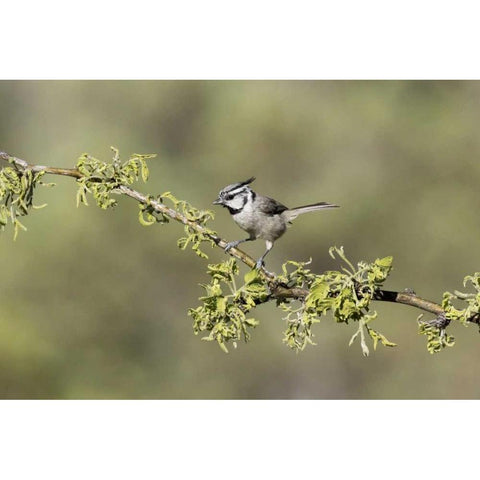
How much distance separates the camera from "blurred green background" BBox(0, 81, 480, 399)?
10.7ft

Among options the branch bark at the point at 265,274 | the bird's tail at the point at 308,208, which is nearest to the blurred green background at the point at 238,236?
the bird's tail at the point at 308,208

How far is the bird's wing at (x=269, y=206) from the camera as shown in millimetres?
1950

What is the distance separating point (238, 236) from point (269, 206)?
1.14m

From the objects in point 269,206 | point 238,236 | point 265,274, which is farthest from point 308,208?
point 238,236

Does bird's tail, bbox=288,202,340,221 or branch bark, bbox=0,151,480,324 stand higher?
bird's tail, bbox=288,202,340,221

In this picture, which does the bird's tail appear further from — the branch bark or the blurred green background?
the blurred green background

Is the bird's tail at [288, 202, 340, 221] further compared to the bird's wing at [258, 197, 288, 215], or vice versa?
the bird's wing at [258, 197, 288, 215]

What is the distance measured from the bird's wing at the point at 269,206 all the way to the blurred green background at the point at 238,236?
114cm

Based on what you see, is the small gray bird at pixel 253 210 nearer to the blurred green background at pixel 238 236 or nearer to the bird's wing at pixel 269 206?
the bird's wing at pixel 269 206

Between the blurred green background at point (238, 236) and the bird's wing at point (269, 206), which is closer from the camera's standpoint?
the bird's wing at point (269, 206)

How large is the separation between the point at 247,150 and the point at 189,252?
1.91 feet

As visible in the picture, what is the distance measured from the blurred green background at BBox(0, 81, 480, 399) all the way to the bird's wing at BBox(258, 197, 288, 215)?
1.14 m

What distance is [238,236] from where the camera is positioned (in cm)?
311

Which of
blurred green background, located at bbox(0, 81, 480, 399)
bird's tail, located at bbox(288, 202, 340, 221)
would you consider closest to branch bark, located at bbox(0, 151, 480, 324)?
bird's tail, located at bbox(288, 202, 340, 221)
